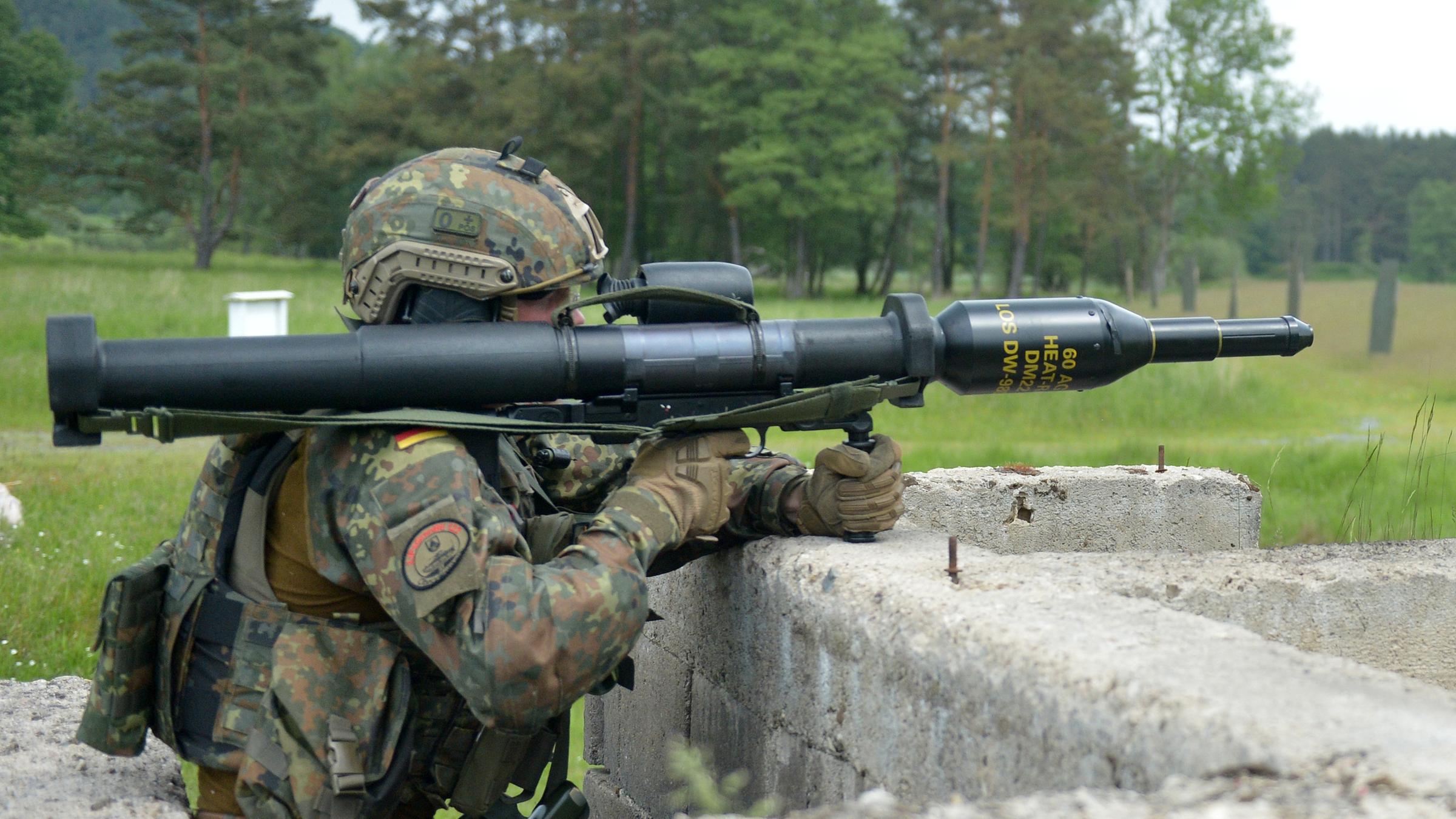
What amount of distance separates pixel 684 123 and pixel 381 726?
44487mm

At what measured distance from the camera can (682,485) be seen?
2865 mm

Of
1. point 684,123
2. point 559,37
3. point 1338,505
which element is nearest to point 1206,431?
point 1338,505

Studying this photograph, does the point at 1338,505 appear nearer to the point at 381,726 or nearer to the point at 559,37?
the point at 381,726

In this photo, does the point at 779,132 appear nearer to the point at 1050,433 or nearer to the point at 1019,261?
the point at 1019,261

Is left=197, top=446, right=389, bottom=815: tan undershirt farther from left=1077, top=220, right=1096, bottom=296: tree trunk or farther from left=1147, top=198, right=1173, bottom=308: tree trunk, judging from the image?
left=1147, top=198, right=1173, bottom=308: tree trunk

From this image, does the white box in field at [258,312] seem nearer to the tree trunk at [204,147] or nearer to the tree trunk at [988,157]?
the tree trunk at [204,147]

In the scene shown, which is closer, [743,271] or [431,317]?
[431,317]

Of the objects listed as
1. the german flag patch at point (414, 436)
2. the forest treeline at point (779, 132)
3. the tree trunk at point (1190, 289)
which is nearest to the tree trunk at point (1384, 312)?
the tree trunk at point (1190, 289)

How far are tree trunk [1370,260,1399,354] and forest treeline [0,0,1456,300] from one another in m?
14.2

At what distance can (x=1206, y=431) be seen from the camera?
15680mm

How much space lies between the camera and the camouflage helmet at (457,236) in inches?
109

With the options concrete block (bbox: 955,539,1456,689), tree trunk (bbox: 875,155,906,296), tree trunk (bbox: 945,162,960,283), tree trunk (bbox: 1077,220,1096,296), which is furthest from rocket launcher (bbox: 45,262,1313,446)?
tree trunk (bbox: 945,162,960,283)

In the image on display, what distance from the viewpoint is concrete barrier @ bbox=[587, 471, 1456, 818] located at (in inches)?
66.7

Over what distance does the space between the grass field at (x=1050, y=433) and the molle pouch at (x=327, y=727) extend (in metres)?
3.23
